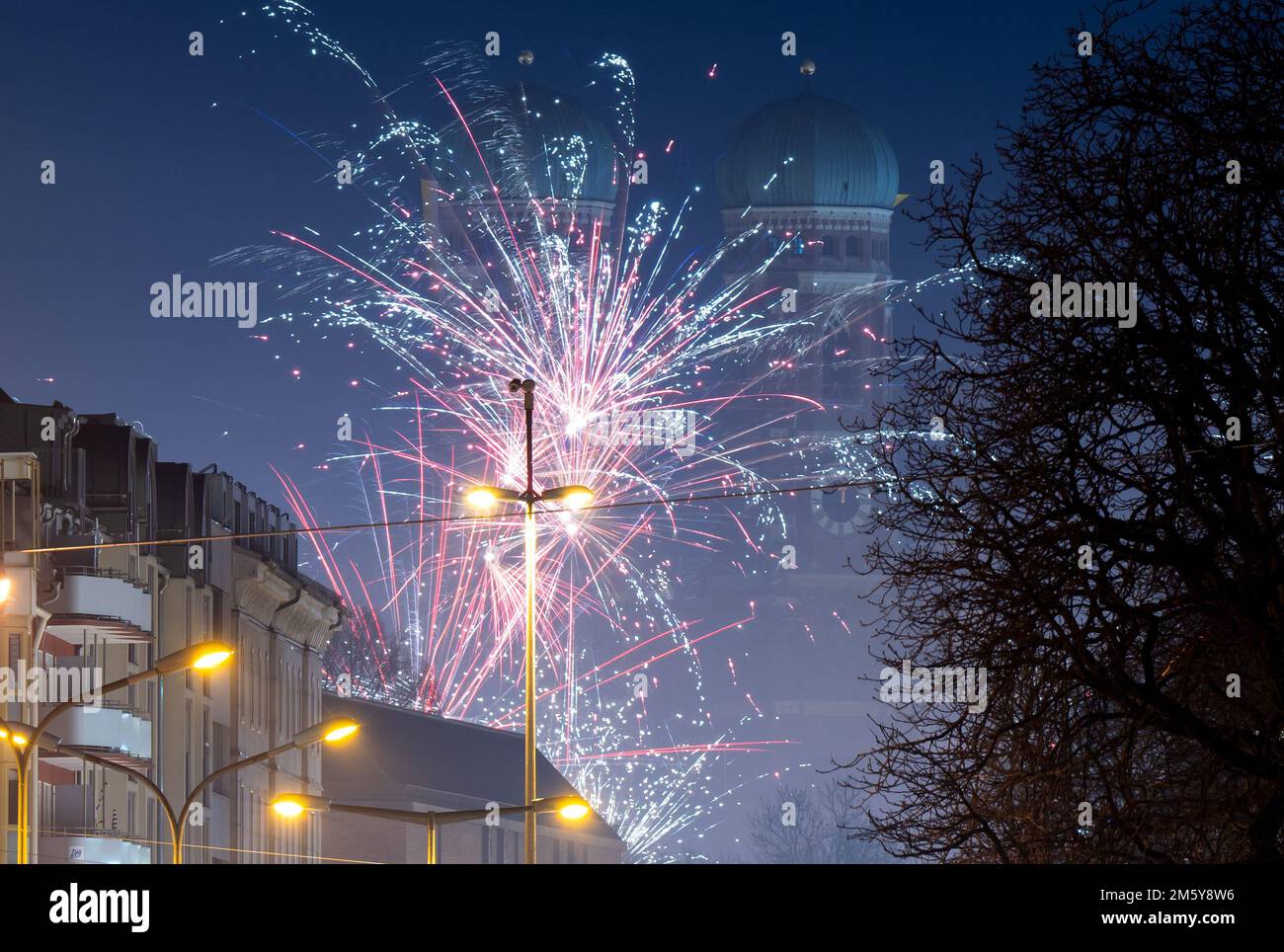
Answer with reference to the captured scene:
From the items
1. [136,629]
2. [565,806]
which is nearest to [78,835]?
[136,629]

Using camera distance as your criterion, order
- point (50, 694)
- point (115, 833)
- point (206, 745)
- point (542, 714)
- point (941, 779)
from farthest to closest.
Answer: point (542, 714) < point (206, 745) < point (115, 833) < point (50, 694) < point (941, 779)

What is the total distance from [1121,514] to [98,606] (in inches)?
1469

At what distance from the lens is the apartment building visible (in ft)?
161

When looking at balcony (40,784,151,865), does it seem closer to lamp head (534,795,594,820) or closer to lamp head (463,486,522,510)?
lamp head (534,795,594,820)

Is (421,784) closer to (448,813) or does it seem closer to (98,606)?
(98,606)

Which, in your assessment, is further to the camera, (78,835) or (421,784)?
(421,784)

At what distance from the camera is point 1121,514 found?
1859 cm

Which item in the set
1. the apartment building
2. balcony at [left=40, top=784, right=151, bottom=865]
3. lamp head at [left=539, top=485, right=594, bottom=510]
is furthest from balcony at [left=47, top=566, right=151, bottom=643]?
lamp head at [left=539, top=485, right=594, bottom=510]

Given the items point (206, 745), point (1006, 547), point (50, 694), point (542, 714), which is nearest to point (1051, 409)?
point (1006, 547)

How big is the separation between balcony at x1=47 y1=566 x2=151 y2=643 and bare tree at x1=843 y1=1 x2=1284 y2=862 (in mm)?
35614
